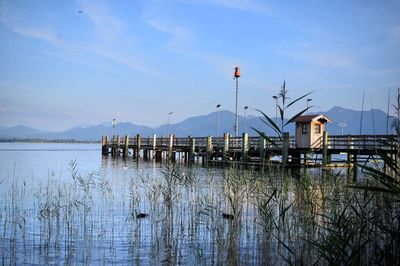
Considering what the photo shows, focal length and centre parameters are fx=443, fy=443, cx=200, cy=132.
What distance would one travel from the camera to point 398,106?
5098 millimetres

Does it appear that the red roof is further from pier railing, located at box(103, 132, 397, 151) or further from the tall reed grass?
the tall reed grass

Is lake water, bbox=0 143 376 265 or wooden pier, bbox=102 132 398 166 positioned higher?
wooden pier, bbox=102 132 398 166

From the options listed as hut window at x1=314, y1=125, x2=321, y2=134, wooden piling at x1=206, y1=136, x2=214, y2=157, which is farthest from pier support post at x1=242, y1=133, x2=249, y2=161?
wooden piling at x1=206, y1=136, x2=214, y2=157

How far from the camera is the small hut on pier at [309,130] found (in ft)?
100

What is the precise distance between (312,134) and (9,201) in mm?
21021

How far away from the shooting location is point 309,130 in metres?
30.7

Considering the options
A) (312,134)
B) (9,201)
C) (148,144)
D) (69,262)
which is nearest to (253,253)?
(69,262)

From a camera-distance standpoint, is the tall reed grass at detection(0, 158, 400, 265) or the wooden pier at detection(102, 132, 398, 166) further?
the wooden pier at detection(102, 132, 398, 166)

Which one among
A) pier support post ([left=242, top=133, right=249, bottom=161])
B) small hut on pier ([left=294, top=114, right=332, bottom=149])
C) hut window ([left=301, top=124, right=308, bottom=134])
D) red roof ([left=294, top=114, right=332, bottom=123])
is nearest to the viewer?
small hut on pier ([left=294, top=114, right=332, bottom=149])

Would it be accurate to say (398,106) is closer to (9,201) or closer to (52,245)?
(52,245)

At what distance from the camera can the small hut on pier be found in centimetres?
3057

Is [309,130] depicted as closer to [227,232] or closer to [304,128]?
[304,128]

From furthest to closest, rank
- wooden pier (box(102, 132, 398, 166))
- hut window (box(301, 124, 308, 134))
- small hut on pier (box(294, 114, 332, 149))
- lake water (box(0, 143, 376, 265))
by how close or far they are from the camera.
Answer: hut window (box(301, 124, 308, 134)), small hut on pier (box(294, 114, 332, 149)), wooden pier (box(102, 132, 398, 166)), lake water (box(0, 143, 376, 265))

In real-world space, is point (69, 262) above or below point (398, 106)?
below
